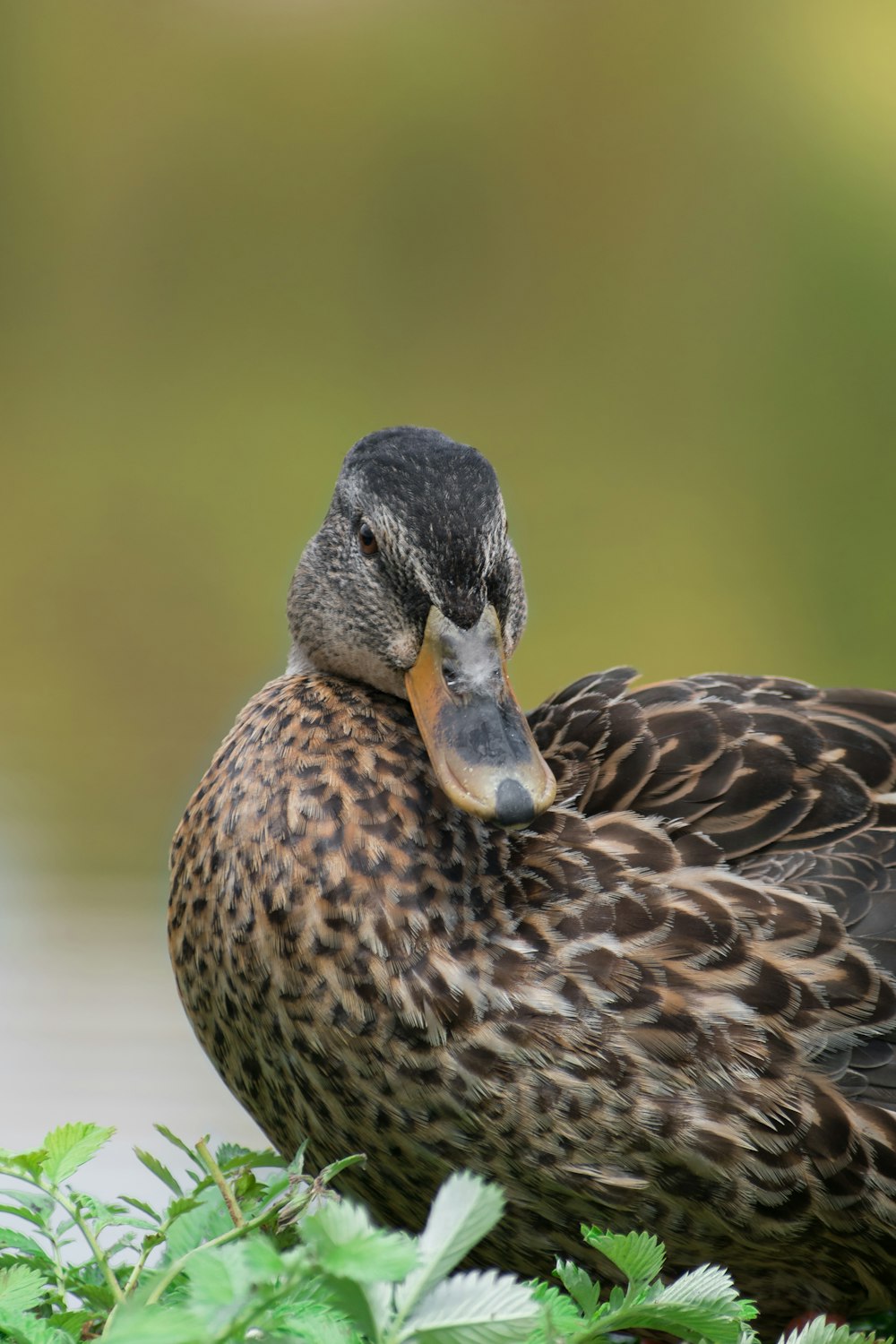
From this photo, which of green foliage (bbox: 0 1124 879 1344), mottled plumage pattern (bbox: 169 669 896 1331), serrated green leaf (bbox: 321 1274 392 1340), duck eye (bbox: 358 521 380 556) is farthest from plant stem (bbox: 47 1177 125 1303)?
duck eye (bbox: 358 521 380 556)

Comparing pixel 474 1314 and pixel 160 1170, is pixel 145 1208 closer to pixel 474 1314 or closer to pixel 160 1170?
pixel 160 1170

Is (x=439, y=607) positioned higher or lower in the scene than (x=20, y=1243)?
higher

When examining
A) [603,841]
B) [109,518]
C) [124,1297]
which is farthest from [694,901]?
[109,518]

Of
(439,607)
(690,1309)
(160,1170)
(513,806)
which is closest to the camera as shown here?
(690,1309)

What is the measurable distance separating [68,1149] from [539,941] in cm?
33

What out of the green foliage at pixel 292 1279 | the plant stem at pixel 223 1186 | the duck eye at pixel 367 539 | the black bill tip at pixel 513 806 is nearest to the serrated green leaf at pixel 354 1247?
the green foliage at pixel 292 1279

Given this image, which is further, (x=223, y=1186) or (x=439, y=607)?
(x=439, y=607)

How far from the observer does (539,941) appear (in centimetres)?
81

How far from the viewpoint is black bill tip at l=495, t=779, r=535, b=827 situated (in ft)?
2.55

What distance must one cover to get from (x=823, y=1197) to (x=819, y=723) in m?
0.31

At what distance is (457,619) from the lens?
2.93 feet

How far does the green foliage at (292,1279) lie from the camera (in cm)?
36

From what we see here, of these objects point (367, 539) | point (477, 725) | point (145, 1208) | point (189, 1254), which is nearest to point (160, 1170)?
point (145, 1208)

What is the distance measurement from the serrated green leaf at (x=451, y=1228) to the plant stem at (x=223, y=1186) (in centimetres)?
10
